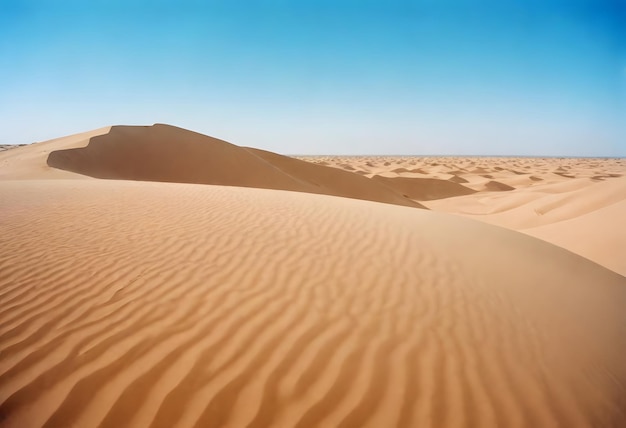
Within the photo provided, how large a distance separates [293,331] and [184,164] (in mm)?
17647

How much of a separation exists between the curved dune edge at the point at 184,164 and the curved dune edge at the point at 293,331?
12.9 m

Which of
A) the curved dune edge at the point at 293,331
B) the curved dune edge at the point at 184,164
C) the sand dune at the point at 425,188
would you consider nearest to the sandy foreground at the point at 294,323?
the curved dune edge at the point at 293,331

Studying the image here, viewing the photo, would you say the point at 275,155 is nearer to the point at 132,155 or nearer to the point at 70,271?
the point at 132,155

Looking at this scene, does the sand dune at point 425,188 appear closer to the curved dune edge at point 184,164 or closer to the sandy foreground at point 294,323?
the curved dune edge at point 184,164

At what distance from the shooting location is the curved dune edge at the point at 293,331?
7.07 ft

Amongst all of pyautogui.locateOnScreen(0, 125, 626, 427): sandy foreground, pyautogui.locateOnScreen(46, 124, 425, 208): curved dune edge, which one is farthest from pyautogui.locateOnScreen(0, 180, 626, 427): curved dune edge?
pyautogui.locateOnScreen(46, 124, 425, 208): curved dune edge

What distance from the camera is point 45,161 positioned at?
15.2m

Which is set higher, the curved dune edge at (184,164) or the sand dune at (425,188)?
the curved dune edge at (184,164)

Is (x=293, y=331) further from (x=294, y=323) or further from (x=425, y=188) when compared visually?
(x=425, y=188)

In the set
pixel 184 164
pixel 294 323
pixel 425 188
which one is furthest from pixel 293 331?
pixel 425 188

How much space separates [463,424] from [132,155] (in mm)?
19813

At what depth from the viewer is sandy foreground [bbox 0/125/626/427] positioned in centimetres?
217

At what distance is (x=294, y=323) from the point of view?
2914 mm

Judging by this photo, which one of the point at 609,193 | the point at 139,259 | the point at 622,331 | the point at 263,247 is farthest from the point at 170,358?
the point at 609,193
